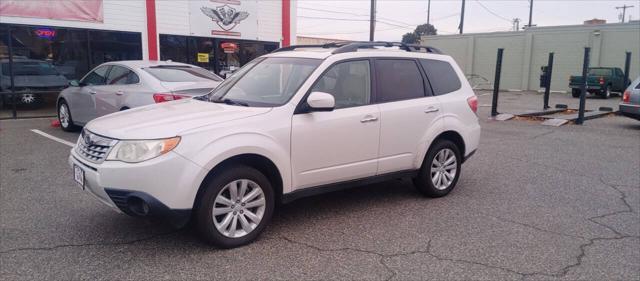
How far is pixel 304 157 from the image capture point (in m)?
4.52

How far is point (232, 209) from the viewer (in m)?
4.16

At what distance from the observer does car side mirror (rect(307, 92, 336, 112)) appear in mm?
4387

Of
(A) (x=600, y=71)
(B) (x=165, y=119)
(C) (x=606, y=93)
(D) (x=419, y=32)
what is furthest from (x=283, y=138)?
(D) (x=419, y=32)

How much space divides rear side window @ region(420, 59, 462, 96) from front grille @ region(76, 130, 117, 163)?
3.49m

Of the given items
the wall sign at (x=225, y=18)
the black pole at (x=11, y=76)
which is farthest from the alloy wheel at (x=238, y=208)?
the wall sign at (x=225, y=18)

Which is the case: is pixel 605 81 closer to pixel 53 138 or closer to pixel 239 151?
pixel 53 138

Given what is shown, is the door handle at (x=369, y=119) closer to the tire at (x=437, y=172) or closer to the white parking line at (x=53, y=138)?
the tire at (x=437, y=172)

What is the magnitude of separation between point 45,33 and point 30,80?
1.29 m

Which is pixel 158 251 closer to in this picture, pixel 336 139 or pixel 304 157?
pixel 304 157

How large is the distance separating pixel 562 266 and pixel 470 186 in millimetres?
2536

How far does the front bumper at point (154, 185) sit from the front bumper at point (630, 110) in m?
12.0

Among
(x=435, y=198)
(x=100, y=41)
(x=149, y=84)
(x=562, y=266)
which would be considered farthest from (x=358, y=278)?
(x=100, y=41)

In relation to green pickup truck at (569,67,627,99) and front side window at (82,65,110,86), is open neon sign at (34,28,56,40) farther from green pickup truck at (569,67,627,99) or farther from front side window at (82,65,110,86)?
green pickup truck at (569,67,627,99)

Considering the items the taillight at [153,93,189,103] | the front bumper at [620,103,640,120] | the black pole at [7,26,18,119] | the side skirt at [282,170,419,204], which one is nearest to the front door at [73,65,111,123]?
the taillight at [153,93,189,103]
